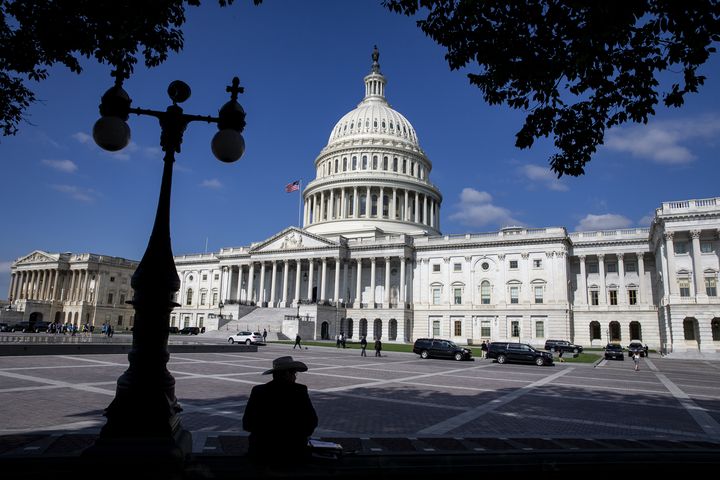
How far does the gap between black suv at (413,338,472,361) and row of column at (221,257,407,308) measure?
33514 mm

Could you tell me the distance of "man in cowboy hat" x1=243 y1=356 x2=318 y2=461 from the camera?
202 inches

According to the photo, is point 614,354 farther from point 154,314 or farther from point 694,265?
point 154,314

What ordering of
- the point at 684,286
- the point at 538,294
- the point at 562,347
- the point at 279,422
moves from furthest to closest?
1. the point at 538,294
2. the point at 684,286
3. the point at 562,347
4. the point at 279,422

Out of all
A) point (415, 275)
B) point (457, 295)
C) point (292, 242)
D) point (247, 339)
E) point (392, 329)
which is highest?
point (292, 242)

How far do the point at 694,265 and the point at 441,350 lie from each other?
34.3m

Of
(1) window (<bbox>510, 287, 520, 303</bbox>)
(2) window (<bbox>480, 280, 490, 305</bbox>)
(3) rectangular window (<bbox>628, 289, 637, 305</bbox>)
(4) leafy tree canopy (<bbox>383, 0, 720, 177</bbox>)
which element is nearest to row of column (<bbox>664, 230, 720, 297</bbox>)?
(3) rectangular window (<bbox>628, 289, 637, 305</bbox>)

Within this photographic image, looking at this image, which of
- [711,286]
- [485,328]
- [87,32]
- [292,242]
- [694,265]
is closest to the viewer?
[87,32]

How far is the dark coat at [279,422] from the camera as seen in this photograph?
16.8 feet

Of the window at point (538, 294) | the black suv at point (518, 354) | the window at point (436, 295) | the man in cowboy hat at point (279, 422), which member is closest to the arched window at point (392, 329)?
the window at point (436, 295)

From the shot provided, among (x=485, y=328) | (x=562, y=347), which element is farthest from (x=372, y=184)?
(x=562, y=347)

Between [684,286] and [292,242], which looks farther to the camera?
[292,242]

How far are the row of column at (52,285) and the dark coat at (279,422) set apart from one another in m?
112

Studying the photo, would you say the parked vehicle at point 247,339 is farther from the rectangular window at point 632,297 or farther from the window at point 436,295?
the rectangular window at point 632,297

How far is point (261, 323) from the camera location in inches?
2862
